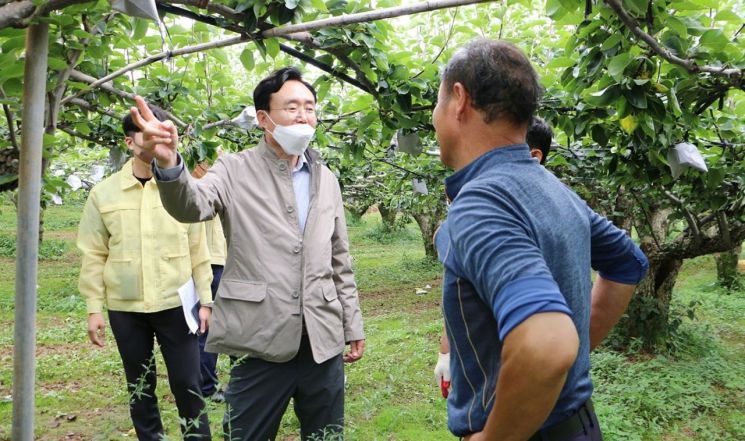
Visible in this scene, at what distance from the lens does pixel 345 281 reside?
2.39 metres

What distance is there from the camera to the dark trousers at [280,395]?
212 centimetres

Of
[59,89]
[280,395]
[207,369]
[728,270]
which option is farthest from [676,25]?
[728,270]

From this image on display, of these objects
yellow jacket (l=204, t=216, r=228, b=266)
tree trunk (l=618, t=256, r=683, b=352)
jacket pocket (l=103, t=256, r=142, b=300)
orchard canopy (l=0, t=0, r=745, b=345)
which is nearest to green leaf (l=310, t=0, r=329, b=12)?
orchard canopy (l=0, t=0, r=745, b=345)

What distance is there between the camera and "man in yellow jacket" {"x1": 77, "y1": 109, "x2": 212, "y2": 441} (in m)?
2.77

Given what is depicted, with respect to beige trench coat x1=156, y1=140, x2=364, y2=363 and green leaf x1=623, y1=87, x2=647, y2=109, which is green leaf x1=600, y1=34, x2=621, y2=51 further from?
beige trench coat x1=156, y1=140, x2=364, y2=363

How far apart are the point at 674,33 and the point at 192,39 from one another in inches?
92.2

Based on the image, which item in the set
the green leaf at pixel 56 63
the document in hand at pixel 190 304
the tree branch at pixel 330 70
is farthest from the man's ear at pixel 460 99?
the document in hand at pixel 190 304

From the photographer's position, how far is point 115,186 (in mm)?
2807

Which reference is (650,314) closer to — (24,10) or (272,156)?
(272,156)

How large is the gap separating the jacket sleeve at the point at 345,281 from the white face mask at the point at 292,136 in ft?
0.96

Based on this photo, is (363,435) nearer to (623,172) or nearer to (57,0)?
(623,172)

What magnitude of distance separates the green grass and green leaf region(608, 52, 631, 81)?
1.57m

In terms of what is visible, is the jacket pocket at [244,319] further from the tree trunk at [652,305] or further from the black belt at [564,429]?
the tree trunk at [652,305]

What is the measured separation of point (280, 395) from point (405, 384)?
10.0 feet
